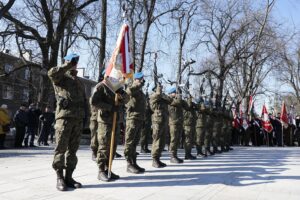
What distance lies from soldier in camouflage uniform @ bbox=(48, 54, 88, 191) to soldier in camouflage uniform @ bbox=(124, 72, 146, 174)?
1790 millimetres

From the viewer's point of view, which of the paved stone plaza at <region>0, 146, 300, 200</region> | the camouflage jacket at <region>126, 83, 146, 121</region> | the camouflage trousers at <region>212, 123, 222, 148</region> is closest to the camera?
the paved stone plaza at <region>0, 146, 300, 200</region>

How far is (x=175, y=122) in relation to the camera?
1080 centimetres

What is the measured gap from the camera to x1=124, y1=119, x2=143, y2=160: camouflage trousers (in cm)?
855

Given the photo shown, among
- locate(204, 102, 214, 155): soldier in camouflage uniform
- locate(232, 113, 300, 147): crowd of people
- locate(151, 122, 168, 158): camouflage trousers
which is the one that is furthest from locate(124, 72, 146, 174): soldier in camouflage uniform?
locate(232, 113, 300, 147): crowd of people

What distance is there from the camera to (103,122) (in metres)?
7.67

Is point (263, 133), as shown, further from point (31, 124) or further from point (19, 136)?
point (19, 136)

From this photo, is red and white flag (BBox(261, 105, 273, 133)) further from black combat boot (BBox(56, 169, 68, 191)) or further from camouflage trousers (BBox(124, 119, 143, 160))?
black combat boot (BBox(56, 169, 68, 191))

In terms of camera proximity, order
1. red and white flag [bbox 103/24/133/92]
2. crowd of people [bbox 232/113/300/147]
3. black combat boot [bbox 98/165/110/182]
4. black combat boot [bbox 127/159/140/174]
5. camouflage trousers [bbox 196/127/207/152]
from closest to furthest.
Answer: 1. black combat boot [bbox 98/165/110/182]
2. red and white flag [bbox 103/24/133/92]
3. black combat boot [bbox 127/159/140/174]
4. camouflage trousers [bbox 196/127/207/152]
5. crowd of people [bbox 232/113/300/147]

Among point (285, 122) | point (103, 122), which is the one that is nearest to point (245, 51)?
point (285, 122)

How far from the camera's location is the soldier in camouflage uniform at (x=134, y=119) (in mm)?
8594

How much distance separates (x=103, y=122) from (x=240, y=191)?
264 cm

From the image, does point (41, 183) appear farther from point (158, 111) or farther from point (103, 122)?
point (158, 111)

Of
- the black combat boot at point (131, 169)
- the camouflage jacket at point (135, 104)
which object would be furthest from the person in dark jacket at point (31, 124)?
the black combat boot at point (131, 169)

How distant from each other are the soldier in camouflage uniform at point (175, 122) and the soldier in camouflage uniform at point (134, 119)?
1.83 meters
